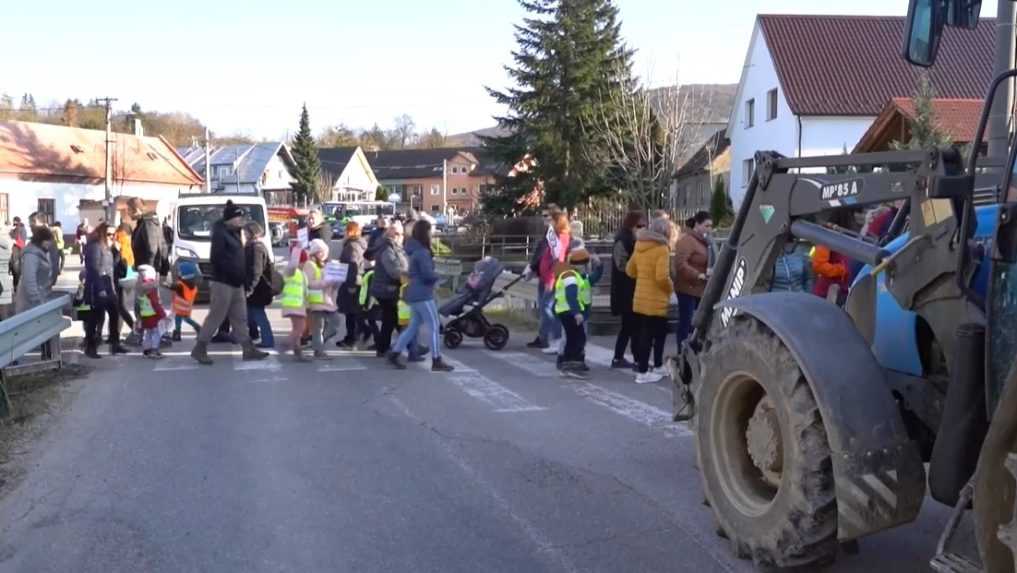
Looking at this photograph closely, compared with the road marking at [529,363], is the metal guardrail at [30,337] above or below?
above

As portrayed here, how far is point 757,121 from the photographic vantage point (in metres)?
45.5

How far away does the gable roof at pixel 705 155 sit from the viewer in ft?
178

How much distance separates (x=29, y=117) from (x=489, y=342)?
279 feet

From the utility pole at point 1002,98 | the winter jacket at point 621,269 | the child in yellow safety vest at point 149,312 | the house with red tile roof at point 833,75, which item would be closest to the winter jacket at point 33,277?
the child in yellow safety vest at point 149,312

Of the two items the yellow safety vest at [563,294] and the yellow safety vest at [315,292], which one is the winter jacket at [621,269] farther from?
the yellow safety vest at [315,292]

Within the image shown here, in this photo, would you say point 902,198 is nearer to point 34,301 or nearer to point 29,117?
point 34,301

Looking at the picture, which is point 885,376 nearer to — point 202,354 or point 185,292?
point 202,354

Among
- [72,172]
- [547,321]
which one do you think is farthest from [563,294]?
[72,172]

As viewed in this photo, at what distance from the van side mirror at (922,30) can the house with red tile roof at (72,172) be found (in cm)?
4983

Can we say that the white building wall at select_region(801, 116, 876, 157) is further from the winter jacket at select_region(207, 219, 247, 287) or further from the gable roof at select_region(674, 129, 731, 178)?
the winter jacket at select_region(207, 219, 247, 287)

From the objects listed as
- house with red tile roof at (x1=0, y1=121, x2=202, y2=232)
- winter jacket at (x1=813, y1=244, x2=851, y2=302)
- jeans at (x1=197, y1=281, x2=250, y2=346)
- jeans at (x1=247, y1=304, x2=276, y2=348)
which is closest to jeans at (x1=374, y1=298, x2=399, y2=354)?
jeans at (x1=247, y1=304, x2=276, y2=348)

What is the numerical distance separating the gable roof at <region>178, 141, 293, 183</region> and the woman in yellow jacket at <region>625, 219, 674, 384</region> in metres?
78.3

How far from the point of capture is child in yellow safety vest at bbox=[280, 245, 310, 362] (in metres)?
12.9

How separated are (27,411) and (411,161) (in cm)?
12444
